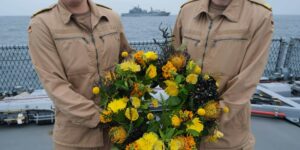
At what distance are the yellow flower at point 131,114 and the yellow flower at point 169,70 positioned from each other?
0.20m

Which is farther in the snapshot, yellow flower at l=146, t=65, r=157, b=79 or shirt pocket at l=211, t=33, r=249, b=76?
shirt pocket at l=211, t=33, r=249, b=76

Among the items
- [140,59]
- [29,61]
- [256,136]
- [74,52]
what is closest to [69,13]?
[74,52]

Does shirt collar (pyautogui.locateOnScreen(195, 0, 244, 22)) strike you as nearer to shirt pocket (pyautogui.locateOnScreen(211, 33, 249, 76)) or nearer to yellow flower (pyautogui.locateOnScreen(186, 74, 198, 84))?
shirt pocket (pyautogui.locateOnScreen(211, 33, 249, 76))

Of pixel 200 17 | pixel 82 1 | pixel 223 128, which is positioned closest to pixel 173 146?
pixel 223 128

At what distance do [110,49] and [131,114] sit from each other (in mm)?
555

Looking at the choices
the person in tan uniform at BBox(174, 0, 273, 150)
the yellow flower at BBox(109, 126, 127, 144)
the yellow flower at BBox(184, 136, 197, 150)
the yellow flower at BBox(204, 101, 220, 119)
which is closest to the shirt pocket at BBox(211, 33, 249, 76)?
the person in tan uniform at BBox(174, 0, 273, 150)

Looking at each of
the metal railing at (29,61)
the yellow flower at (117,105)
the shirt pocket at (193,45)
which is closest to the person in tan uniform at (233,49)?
the shirt pocket at (193,45)

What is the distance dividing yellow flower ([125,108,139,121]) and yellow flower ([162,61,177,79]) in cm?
20

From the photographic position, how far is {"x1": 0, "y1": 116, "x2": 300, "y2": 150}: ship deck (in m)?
2.87

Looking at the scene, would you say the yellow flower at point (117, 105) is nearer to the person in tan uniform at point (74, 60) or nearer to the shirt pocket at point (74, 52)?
the person in tan uniform at point (74, 60)

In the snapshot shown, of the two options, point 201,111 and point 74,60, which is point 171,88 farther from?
point 74,60

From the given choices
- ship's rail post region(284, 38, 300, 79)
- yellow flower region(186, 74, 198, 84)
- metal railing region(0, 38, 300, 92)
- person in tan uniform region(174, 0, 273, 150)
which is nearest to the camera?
yellow flower region(186, 74, 198, 84)

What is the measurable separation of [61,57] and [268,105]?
2256 mm

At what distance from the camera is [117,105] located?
59.1 inches
